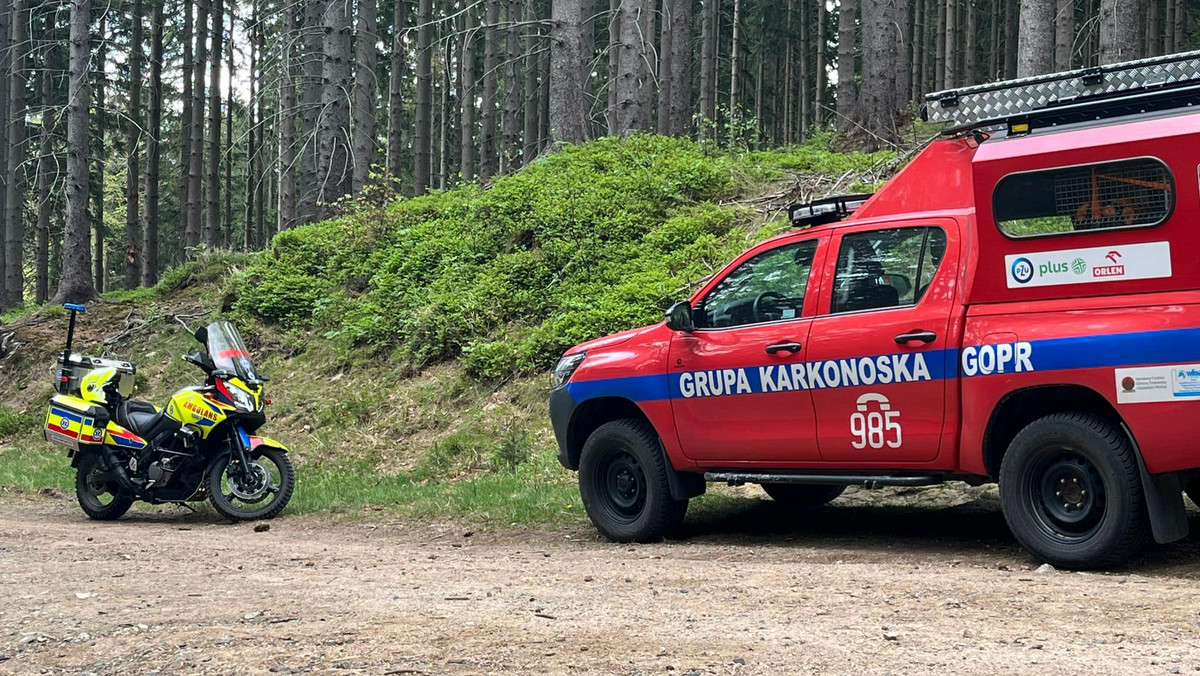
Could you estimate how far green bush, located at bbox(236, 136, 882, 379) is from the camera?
14.1 metres

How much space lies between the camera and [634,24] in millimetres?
19953

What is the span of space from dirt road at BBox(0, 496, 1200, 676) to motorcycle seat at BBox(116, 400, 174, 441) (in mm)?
2312

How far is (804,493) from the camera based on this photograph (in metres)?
9.31

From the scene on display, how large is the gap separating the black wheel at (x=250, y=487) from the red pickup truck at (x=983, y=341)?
138 inches

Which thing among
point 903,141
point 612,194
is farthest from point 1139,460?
point 903,141

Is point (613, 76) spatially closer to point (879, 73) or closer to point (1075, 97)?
point (879, 73)

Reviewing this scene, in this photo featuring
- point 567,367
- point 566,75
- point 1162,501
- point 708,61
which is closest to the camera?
point 1162,501

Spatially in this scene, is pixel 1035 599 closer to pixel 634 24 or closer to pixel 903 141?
pixel 903 141

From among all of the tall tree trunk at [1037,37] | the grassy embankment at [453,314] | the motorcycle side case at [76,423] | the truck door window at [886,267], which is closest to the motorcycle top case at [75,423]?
the motorcycle side case at [76,423]

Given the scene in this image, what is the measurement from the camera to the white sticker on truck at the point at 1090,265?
19.7ft

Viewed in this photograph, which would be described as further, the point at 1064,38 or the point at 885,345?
the point at 1064,38

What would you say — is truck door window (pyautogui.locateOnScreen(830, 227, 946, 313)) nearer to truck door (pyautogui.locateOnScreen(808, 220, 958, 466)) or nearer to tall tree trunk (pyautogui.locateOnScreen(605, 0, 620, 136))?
truck door (pyautogui.locateOnScreen(808, 220, 958, 466))

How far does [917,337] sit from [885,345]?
0.77 ft

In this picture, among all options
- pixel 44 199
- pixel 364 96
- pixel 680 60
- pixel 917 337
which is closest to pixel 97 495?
pixel 917 337
